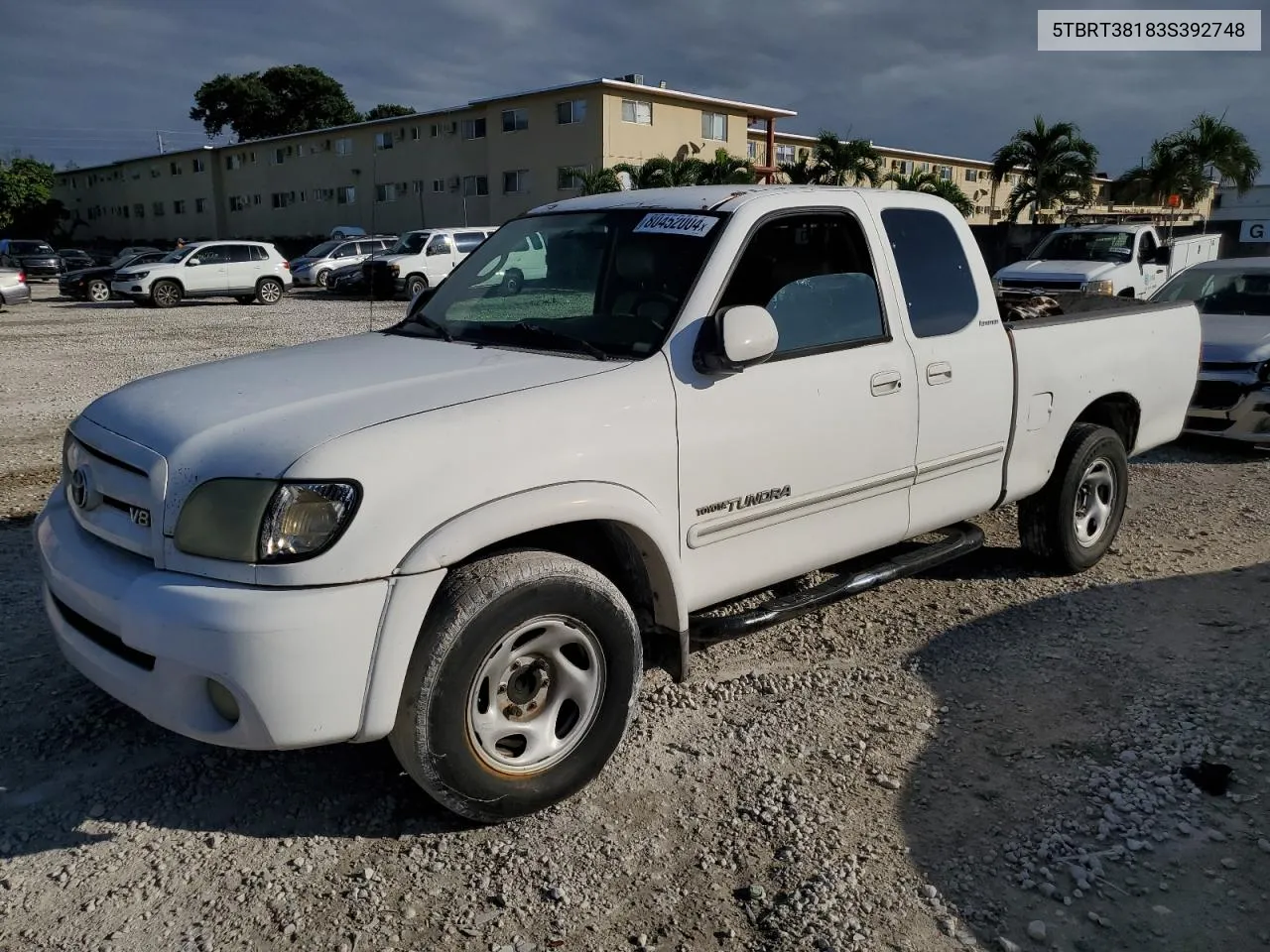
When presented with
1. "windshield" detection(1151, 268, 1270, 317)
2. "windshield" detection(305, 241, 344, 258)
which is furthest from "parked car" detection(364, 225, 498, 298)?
"windshield" detection(1151, 268, 1270, 317)

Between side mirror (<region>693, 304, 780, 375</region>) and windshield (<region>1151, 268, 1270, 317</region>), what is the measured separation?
7.68 meters

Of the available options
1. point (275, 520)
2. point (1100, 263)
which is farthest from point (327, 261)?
point (275, 520)

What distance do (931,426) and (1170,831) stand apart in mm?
1722

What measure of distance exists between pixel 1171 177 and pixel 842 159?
11.1m

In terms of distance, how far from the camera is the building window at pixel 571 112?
132 ft

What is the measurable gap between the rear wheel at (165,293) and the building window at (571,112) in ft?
66.4

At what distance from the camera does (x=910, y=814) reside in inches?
127

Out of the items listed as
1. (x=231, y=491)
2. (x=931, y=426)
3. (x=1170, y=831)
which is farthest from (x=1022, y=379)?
(x=231, y=491)

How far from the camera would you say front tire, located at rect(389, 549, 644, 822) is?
9.14 feet

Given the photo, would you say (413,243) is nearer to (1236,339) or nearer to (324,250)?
(324,250)

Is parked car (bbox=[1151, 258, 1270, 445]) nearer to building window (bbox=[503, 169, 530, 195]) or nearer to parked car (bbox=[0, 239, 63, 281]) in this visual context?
building window (bbox=[503, 169, 530, 195])

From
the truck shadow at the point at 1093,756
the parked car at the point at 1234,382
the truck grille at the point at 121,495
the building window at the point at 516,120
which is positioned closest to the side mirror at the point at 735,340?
the truck shadow at the point at 1093,756

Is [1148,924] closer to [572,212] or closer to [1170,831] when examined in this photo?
[1170,831]

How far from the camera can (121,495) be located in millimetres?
2912
